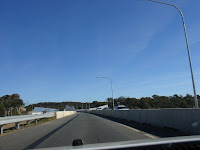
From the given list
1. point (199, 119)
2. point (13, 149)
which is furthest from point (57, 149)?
point (199, 119)

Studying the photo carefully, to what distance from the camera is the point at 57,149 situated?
3.21 m

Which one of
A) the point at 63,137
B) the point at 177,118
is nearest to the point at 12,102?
the point at 63,137

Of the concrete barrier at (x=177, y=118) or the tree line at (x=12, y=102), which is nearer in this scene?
the concrete barrier at (x=177, y=118)

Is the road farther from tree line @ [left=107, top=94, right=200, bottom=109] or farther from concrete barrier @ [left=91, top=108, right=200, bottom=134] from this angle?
tree line @ [left=107, top=94, right=200, bottom=109]

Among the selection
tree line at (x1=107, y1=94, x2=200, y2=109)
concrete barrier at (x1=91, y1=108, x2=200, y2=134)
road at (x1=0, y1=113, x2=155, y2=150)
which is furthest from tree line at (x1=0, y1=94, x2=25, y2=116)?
concrete barrier at (x1=91, y1=108, x2=200, y2=134)

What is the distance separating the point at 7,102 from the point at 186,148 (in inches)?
4540

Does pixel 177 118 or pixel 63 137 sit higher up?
pixel 177 118

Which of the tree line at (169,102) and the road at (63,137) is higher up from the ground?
the tree line at (169,102)

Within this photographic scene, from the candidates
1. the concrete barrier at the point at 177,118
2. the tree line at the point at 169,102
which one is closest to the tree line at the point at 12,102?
the tree line at the point at 169,102

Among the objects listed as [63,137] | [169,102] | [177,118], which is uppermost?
[169,102]

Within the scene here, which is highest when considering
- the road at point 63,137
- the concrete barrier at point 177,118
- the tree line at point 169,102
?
the tree line at point 169,102

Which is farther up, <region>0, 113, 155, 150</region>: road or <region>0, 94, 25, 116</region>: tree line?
<region>0, 94, 25, 116</region>: tree line

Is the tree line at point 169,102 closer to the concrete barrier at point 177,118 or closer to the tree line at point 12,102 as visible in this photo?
the concrete barrier at point 177,118

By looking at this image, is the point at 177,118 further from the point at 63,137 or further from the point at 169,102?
the point at 169,102
